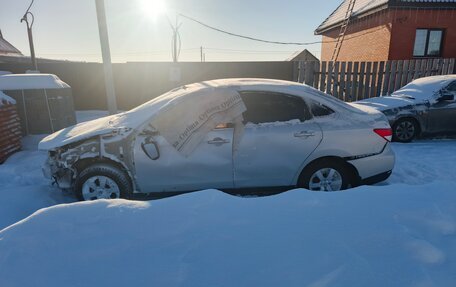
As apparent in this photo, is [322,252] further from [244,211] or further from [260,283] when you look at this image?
[244,211]

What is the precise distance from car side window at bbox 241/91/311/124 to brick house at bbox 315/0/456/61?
481 inches

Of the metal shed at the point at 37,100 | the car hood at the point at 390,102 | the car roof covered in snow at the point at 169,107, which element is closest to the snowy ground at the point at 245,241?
the car roof covered in snow at the point at 169,107

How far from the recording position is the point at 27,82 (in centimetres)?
708

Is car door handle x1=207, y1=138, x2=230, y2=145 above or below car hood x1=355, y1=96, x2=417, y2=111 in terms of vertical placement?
below

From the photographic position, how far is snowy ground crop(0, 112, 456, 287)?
4.27 feet

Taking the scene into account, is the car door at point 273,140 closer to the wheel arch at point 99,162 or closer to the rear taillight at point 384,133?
the rear taillight at point 384,133

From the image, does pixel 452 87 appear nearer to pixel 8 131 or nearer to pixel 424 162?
pixel 424 162

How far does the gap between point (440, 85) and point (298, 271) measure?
7.33 m

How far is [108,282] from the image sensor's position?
1287 millimetres

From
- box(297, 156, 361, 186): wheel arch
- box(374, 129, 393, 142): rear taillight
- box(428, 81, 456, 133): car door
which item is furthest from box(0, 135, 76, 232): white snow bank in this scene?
box(428, 81, 456, 133): car door

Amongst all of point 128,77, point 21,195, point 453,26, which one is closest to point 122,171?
point 21,195

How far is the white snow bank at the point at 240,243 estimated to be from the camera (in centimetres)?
130

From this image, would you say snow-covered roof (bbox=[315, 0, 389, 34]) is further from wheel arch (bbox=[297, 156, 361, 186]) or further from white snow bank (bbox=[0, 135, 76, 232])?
white snow bank (bbox=[0, 135, 76, 232])

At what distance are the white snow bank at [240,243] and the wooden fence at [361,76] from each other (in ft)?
29.6
